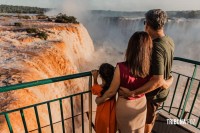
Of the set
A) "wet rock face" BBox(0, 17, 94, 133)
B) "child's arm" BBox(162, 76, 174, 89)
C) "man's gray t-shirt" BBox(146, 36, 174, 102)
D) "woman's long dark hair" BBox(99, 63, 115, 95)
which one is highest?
"man's gray t-shirt" BBox(146, 36, 174, 102)

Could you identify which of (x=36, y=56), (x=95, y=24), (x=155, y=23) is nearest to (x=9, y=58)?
(x=36, y=56)

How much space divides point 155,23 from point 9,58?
9989mm

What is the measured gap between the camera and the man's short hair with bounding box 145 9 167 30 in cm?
225

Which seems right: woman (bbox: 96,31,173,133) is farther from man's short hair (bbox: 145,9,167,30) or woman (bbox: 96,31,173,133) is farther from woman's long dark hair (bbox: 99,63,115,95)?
man's short hair (bbox: 145,9,167,30)

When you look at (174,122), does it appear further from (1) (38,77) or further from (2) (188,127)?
(1) (38,77)

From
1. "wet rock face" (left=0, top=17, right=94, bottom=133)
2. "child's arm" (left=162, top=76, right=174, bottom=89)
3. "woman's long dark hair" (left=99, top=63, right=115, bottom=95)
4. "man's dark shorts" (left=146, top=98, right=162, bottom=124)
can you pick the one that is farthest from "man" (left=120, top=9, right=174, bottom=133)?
"wet rock face" (left=0, top=17, right=94, bottom=133)

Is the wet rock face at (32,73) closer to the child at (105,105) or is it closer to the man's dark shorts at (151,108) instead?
the child at (105,105)

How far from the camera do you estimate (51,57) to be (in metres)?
12.7

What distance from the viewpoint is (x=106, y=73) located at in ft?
7.48

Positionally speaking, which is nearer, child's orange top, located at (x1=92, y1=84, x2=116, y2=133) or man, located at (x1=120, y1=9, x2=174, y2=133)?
man, located at (x1=120, y1=9, x2=174, y2=133)

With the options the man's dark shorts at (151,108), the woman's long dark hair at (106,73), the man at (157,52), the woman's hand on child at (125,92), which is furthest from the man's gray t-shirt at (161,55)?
the man's dark shorts at (151,108)

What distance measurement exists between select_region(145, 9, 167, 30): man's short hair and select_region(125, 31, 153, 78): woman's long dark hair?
362 millimetres

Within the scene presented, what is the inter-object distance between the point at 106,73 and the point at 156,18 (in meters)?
0.91

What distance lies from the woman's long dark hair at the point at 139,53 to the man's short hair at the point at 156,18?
0.36m
